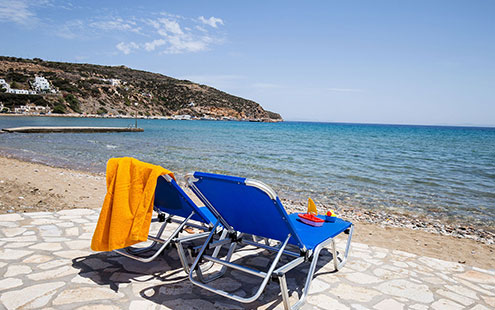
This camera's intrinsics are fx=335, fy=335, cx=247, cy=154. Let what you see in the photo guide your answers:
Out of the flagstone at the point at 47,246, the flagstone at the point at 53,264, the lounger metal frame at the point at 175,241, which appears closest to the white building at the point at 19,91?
the flagstone at the point at 47,246

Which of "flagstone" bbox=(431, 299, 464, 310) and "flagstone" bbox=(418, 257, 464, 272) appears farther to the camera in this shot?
"flagstone" bbox=(418, 257, 464, 272)

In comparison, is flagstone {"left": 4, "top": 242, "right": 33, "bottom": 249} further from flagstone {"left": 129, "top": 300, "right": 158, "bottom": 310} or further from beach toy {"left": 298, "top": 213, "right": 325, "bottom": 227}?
beach toy {"left": 298, "top": 213, "right": 325, "bottom": 227}

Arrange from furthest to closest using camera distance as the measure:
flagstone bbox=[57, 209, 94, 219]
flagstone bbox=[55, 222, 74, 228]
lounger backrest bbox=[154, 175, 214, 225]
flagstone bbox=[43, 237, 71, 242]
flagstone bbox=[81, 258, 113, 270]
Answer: flagstone bbox=[57, 209, 94, 219]
flagstone bbox=[55, 222, 74, 228]
flagstone bbox=[43, 237, 71, 242]
flagstone bbox=[81, 258, 113, 270]
lounger backrest bbox=[154, 175, 214, 225]

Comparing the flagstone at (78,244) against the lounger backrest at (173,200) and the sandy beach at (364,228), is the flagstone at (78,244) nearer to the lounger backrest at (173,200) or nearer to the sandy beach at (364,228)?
the lounger backrest at (173,200)

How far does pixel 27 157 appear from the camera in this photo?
539 inches

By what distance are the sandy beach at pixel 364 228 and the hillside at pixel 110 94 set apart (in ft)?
196

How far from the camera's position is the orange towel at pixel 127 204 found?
2.95 metres

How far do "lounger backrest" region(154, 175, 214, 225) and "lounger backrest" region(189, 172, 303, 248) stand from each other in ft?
0.90

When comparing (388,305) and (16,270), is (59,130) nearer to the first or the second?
(16,270)

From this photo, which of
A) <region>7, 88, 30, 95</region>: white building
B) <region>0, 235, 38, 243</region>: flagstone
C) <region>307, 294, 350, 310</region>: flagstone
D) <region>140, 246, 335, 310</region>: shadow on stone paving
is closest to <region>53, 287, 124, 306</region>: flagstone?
<region>140, 246, 335, 310</region>: shadow on stone paving

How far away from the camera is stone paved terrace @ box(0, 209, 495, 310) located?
2730 millimetres

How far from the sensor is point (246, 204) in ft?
8.90

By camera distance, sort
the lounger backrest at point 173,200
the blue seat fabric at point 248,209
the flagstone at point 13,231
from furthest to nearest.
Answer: the flagstone at point 13,231 → the lounger backrest at point 173,200 → the blue seat fabric at point 248,209

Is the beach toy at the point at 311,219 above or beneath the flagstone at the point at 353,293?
above
